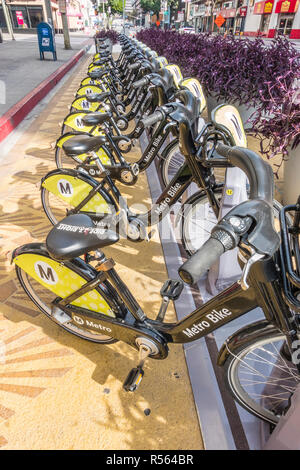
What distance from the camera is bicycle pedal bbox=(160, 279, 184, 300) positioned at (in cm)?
155

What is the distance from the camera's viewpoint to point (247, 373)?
1711 millimetres

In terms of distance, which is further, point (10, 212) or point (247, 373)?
point (10, 212)

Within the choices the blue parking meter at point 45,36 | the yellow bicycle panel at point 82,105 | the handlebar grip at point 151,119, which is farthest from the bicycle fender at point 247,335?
the blue parking meter at point 45,36

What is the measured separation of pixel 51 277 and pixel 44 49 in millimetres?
13165

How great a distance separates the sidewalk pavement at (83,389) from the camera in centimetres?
157

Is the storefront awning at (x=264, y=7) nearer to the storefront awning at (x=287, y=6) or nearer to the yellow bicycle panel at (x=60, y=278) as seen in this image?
the storefront awning at (x=287, y=6)

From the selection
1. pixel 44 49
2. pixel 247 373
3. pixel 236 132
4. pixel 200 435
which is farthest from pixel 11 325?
pixel 44 49

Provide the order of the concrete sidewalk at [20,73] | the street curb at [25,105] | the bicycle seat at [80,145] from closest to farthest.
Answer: the bicycle seat at [80,145], the street curb at [25,105], the concrete sidewalk at [20,73]

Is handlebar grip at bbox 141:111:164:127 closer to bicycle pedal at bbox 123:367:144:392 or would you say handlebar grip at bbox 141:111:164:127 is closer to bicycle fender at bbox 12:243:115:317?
bicycle fender at bbox 12:243:115:317

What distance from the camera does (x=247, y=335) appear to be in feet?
4.28

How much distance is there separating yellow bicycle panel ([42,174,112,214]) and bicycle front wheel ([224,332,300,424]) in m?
1.68

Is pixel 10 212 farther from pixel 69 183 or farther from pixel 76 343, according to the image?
pixel 76 343

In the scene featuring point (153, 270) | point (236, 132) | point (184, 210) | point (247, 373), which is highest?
point (236, 132)

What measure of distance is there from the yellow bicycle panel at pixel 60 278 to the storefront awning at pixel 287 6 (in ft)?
104
